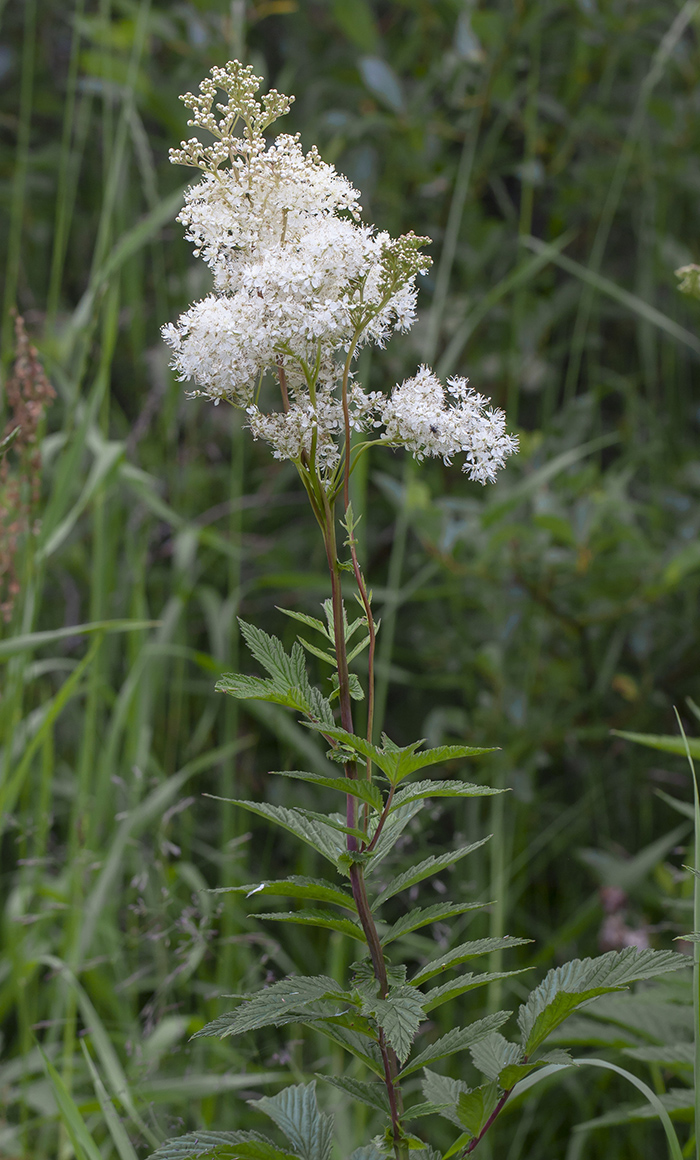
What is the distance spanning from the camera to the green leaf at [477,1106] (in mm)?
Answer: 638

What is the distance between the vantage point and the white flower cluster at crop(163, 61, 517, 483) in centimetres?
62

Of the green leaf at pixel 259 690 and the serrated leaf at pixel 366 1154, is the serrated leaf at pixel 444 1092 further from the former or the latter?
the green leaf at pixel 259 690

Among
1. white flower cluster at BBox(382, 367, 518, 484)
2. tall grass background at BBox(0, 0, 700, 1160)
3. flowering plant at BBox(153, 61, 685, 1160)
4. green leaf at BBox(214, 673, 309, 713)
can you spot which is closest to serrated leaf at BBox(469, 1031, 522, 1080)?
flowering plant at BBox(153, 61, 685, 1160)

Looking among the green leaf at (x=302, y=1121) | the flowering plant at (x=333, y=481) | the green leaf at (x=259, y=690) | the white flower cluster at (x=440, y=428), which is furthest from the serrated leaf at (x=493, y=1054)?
the white flower cluster at (x=440, y=428)

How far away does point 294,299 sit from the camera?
614 mm

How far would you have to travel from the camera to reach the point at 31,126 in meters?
2.46

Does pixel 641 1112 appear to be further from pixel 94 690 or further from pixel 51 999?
pixel 51 999

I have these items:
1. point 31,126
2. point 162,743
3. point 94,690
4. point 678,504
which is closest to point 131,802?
point 94,690

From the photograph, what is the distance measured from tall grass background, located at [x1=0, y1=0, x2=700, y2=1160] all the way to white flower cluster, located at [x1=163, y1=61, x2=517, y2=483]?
738 mm

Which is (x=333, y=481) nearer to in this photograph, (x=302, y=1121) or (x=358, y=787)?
(x=358, y=787)

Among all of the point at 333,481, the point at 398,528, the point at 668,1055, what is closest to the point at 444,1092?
the point at 668,1055

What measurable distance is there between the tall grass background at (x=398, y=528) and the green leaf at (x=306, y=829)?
67 cm

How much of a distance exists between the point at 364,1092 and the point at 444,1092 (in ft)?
0.24

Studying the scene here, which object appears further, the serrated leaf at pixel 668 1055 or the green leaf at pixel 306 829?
the serrated leaf at pixel 668 1055
